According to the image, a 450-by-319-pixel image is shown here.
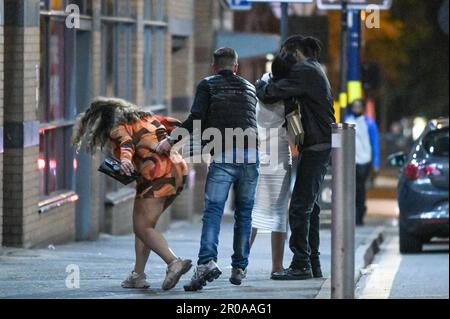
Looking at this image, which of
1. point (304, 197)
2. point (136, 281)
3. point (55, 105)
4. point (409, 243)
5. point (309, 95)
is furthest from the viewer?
point (409, 243)

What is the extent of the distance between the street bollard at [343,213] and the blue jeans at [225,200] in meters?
1.36

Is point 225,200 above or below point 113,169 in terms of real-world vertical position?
below

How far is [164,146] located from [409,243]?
7345 millimetres

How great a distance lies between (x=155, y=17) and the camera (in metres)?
20.9

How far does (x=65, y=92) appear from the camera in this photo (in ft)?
52.0

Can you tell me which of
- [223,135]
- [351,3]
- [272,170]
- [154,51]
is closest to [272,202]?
[272,170]

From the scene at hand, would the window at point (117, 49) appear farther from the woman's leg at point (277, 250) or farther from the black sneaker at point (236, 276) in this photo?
the black sneaker at point (236, 276)

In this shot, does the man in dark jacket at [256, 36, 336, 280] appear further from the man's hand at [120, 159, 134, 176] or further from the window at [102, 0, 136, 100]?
the window at [102, 0, 136, 100]

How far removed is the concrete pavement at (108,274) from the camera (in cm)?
1041

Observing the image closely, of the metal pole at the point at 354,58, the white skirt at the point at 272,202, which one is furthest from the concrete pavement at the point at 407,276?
the metal pole at the point at 354,58

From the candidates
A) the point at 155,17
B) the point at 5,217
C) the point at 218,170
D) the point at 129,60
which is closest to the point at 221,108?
the point at 218,170

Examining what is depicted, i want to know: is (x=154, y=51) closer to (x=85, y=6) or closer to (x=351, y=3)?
(x=351, y=3)

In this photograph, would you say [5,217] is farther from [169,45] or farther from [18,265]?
[169,45]

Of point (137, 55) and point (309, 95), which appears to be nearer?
point (309, 95)
